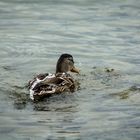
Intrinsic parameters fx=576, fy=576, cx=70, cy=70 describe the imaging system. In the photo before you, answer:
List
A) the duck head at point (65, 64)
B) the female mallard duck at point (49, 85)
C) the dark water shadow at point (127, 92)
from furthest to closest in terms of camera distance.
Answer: the duck head at point (65, 64) < the dark water shadow at point (127, 92) < the female mallard duck at point (49, 85)

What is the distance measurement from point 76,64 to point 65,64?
4.17 feet

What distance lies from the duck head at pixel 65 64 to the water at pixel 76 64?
0.96 feet

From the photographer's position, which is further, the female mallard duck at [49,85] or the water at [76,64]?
the female mallard duck at [49,85]

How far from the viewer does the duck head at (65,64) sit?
42.6 ft

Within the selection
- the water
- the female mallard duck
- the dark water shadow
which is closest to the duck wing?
the female mallard duck

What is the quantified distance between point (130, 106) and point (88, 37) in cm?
640

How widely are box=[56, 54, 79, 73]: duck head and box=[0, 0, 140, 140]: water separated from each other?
0.96ft

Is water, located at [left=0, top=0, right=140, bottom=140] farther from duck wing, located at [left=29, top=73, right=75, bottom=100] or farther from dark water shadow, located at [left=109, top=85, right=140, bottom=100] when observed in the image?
duck wing, located at [left=29, top=73, right=75, bottom=100]

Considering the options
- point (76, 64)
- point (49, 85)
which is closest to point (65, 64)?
point (76, 64)

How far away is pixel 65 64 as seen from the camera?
13016mm

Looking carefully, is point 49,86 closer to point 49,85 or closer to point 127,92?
point 49,85

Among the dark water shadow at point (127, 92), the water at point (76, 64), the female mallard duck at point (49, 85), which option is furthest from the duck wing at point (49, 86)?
the dark water shadow at point (127, 92)

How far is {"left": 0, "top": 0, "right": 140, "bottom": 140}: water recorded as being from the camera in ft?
30.1

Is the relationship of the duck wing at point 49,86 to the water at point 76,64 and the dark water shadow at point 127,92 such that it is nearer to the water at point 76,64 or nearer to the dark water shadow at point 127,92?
the water at point 76,64
